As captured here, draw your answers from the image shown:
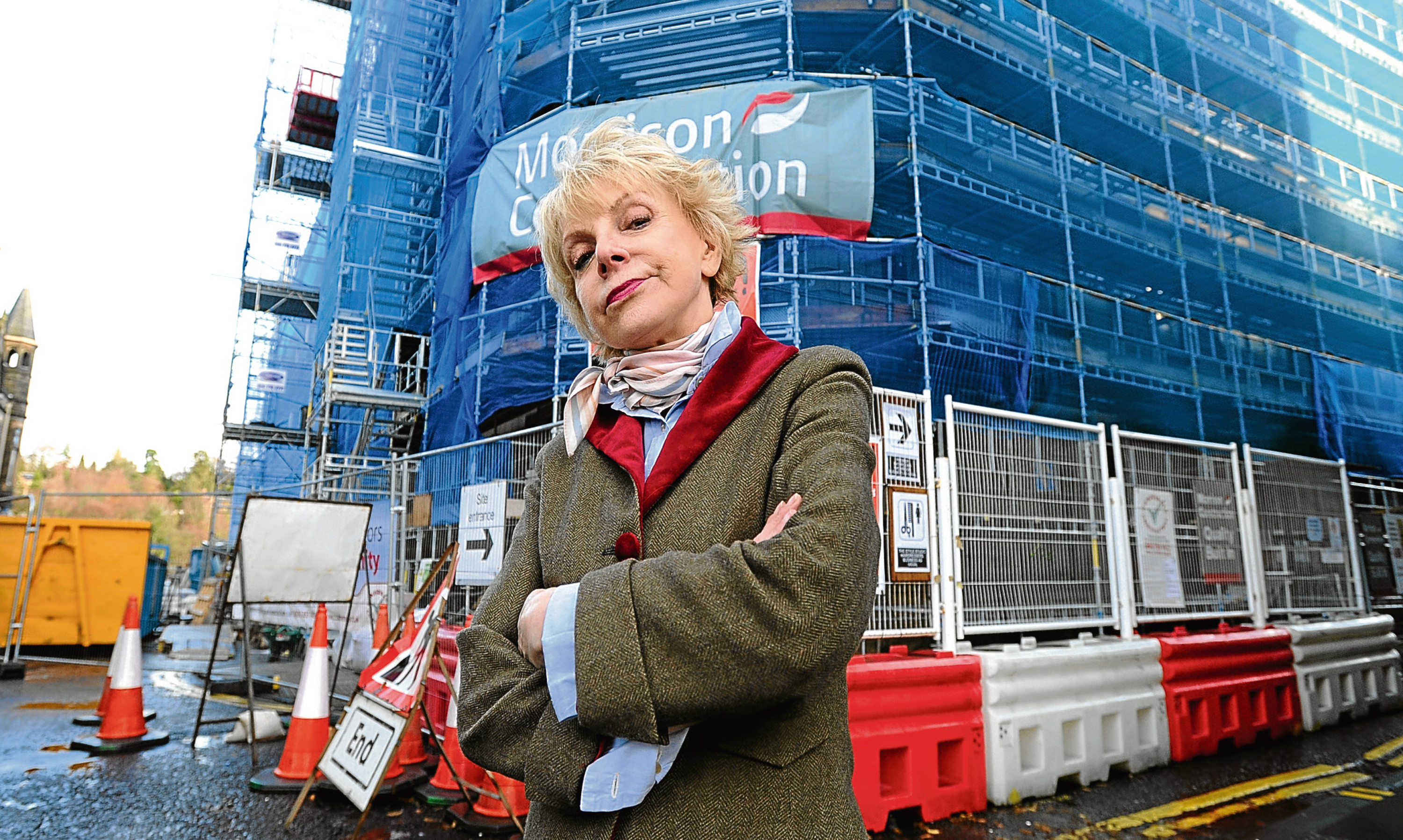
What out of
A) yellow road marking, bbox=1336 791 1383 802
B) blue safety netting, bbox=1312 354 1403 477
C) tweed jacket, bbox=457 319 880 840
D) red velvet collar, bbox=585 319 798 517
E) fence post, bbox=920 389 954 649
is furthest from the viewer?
blue safety netting, bbox=1312 354 1403 477

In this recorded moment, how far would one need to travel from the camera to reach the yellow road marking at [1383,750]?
5184 mm

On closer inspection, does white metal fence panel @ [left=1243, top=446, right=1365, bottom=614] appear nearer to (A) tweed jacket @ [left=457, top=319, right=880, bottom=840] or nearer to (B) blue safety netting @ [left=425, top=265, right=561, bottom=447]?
(A) tweed jacket @ [left=457, top=319, right=880, bottom=840]

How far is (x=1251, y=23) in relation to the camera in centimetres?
1445

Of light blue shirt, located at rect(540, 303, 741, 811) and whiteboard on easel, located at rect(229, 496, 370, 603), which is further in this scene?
whiteboard on easel, located at rect(229, 496, 370, 603)

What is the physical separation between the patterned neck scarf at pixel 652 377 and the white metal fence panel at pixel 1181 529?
199 inches

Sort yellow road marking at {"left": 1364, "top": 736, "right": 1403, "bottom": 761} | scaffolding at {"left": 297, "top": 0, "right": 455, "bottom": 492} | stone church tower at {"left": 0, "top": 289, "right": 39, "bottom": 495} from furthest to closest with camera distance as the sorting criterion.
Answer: stone church tower at {"left": 0, "top": 289, "right": 39, "bottom": 495} < scaffolding at {"left": 297, "top": 0, "right": 455, "bottom": 492} < yellow road marking at {"left": 1364, "top": 736, "right": 1403, "bottom": 761}

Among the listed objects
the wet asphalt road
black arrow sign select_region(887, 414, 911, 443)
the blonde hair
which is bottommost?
the wet asphalt road

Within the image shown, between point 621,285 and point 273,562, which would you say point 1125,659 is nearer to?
point 621,285

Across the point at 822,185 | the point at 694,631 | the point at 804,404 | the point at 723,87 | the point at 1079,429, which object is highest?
the point at 723,87

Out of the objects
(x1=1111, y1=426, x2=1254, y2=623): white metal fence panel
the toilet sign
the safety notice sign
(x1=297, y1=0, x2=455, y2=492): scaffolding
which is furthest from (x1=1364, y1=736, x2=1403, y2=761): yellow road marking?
(x1=297, y1=0, x2=455, y2=492): scaffolding

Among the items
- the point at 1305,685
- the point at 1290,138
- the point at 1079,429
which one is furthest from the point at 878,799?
the point at 1290,138

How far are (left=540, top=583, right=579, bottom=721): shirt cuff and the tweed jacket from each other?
0.03 metres

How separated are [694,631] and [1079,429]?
5311 mm

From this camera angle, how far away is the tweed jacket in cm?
87
